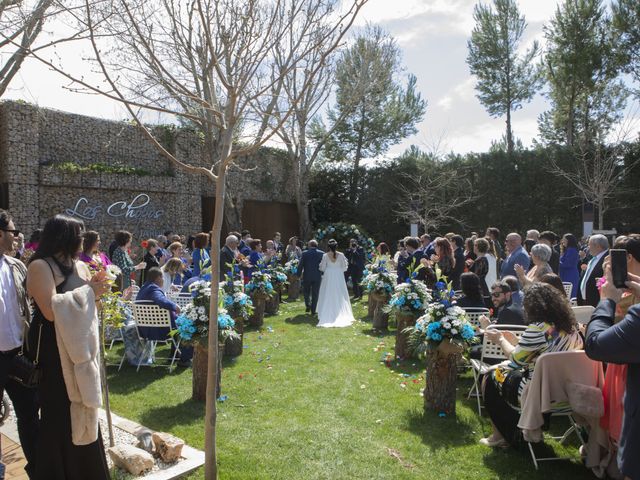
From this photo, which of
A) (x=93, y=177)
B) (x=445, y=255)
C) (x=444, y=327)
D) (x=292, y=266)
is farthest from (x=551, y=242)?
(x=93, y=177)

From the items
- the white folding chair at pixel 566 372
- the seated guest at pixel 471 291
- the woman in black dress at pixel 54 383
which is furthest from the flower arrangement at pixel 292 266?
the woman in black dress at pixel 54 383

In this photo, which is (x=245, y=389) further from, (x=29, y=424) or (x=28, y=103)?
(x=28, y=103)

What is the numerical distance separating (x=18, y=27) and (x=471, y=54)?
23.7m

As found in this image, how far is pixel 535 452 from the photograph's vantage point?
418cm

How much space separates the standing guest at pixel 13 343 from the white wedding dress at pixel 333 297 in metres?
7.51

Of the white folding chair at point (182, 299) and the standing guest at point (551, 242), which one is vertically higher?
the standing guest at point (551, 242)

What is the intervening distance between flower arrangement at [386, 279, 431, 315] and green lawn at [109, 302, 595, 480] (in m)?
0.83

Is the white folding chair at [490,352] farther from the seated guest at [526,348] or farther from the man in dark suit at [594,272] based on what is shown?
the man in dark suit at [594,272]

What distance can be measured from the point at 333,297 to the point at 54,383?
8515 mm

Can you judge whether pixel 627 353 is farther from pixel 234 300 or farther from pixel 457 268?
pixel 457 268

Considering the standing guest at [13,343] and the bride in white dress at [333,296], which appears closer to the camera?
the standing guest at [13,343]

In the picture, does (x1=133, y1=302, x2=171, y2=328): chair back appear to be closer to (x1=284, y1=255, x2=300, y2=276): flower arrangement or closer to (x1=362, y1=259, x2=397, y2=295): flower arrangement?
(x1=362, y1=259, x2=397, y2=295): flower arrangement

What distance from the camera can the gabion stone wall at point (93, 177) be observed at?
1395 centimetres

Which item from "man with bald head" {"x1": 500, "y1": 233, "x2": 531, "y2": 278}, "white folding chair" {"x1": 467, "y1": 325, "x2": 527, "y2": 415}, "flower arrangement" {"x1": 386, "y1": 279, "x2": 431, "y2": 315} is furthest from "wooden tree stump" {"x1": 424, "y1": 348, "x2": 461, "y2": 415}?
"man with bald head" {"x1": 500, "y1": 233, "x2": 531, "y2": 278}
